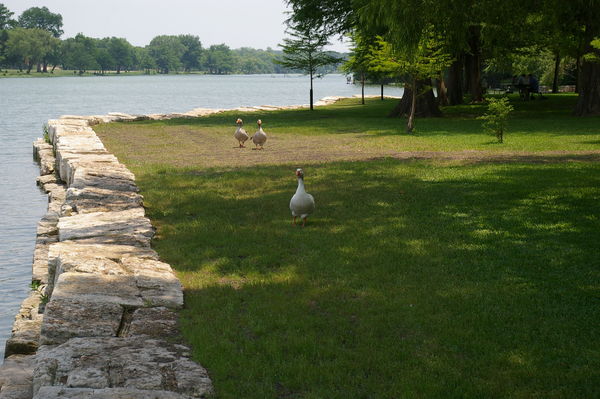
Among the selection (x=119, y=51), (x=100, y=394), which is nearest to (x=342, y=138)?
(x=100, y=394)

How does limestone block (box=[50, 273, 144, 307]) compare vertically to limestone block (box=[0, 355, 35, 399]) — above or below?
above

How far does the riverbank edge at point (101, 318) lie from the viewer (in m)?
5.15

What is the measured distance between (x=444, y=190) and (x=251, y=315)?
275 inches

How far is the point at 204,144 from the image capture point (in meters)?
22.9

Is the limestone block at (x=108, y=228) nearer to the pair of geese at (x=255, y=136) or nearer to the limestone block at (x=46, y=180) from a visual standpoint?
the limestone block at (x=46, y=180)

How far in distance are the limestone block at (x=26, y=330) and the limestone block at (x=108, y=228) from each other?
3.19 feet

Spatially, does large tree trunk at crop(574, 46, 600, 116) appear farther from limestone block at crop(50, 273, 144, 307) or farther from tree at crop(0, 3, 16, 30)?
tree at crop(0, 3, 16, 30)

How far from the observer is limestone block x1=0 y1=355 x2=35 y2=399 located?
220 inches

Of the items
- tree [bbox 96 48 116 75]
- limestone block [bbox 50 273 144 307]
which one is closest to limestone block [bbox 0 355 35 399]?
limestone block [bbox 50 273 144 307]

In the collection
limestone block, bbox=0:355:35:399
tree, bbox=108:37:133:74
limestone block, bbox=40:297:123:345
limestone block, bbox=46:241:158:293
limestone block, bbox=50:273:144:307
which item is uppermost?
tree, bbox=108:37:133:74

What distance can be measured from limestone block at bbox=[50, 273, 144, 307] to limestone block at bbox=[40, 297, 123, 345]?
0.11 meters

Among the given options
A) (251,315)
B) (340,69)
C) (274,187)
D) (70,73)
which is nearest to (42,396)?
(251,315)

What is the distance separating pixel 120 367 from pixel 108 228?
4773mm

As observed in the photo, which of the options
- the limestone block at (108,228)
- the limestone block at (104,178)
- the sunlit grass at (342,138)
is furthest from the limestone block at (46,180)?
the limestone block at (108,228)
